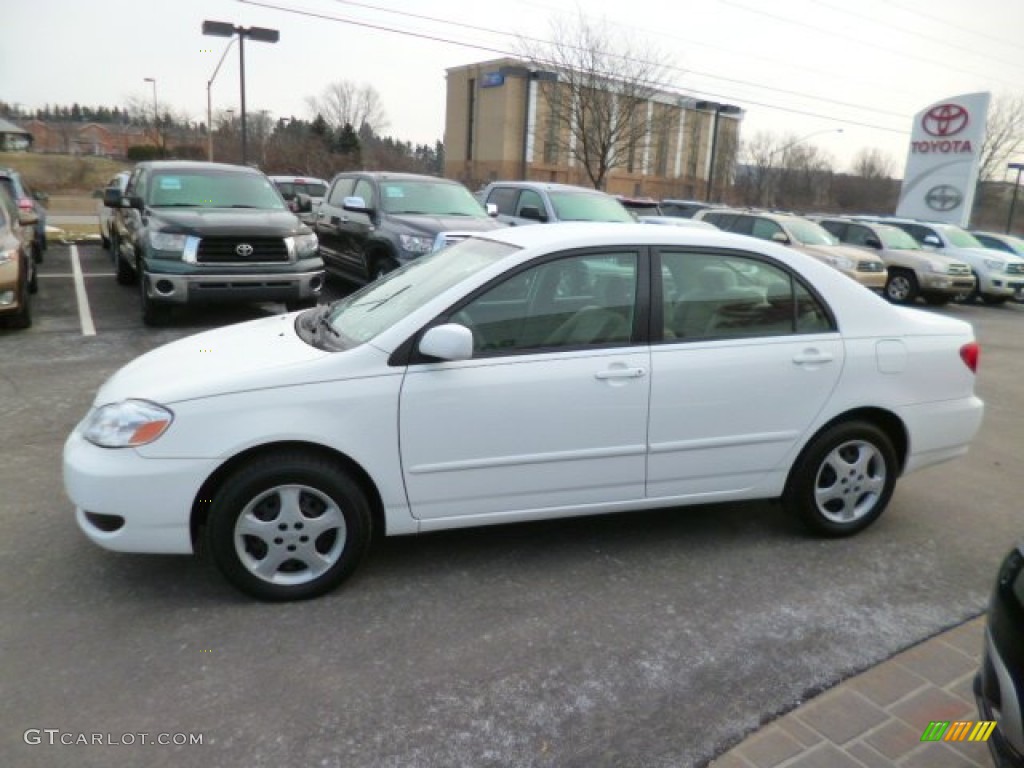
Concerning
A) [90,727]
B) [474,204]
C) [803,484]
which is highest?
[474,204]

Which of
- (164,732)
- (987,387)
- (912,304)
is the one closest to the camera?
(164,732)

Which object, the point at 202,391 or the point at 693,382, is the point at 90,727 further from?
the point at 693,382

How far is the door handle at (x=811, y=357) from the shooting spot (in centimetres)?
398

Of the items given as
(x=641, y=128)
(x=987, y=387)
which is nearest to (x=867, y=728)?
(x=987, y=387)

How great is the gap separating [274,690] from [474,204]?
366 inches

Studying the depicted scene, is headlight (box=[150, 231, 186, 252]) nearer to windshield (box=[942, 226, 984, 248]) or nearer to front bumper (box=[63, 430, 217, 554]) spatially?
front bumper (box=[63, 430, 217, 554])

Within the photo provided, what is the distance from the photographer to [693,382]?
3.77 meters

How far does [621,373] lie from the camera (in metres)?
3.64

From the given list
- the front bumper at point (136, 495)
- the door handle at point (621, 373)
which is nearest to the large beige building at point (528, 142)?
the door handle at point (621, 373)

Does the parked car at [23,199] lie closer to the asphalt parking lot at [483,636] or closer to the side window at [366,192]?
the side window at [366,192]

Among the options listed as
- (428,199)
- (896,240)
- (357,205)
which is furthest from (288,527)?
(896,240)

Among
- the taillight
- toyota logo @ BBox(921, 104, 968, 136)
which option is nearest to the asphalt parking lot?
the taillight

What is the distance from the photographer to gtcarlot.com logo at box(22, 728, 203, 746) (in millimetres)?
2572

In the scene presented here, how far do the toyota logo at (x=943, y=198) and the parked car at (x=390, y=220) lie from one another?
22.0 metres
